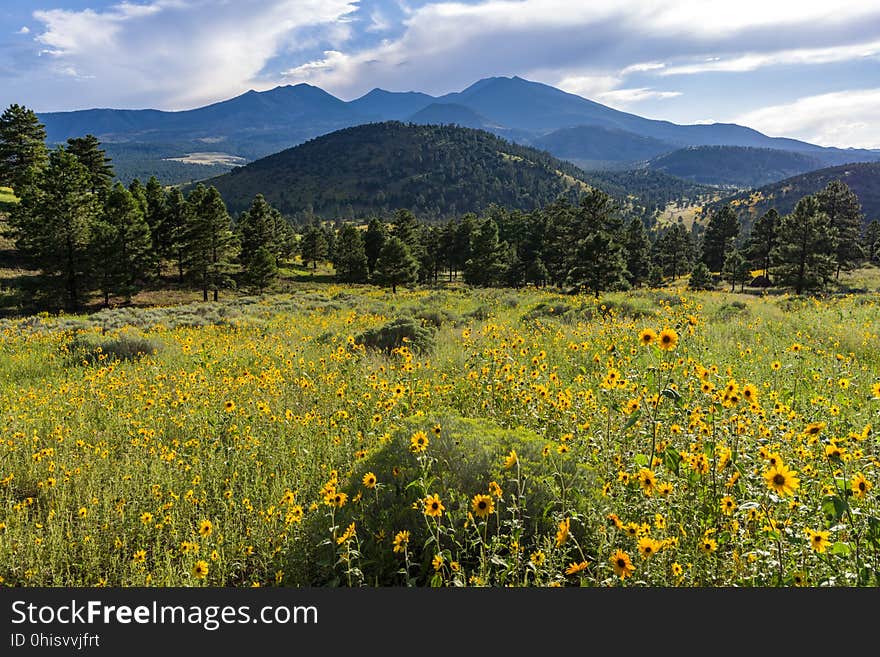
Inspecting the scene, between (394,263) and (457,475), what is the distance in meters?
43.9

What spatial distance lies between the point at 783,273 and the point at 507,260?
84.2 ft

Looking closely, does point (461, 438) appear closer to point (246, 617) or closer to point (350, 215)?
point (246, 617)

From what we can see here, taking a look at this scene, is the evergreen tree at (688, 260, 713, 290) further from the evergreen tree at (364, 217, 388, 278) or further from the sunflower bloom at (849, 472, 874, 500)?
the sunflower bloom at (849, 472, 874, 500)

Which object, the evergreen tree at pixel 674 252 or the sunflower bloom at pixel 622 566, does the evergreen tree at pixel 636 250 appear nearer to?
the evergreen tree at pixel 674 252

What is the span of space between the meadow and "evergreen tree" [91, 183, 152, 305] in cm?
3211

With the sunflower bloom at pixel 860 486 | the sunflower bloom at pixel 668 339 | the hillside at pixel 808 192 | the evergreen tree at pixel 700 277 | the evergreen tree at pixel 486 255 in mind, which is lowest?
the evergreen tree at pixel 700 277

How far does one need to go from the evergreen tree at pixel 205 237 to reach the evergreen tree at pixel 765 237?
188ft

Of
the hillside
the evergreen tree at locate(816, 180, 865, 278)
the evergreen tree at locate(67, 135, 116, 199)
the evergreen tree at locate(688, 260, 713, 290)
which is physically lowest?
the evergreen tree at locate(688, 260, 713, 290)

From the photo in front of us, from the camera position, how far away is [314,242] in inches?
2603

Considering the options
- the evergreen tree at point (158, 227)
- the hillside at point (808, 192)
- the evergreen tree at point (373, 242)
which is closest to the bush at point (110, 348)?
the evergreen tree at point (158, 227)

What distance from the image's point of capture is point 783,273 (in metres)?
38.1

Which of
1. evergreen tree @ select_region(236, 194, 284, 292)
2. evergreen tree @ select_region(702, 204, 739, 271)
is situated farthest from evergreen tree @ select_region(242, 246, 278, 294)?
evergreen tree @ select_region(702, 204, 739, 271)

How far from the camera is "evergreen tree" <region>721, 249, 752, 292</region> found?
54.8m

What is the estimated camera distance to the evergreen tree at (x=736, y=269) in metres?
54.8
